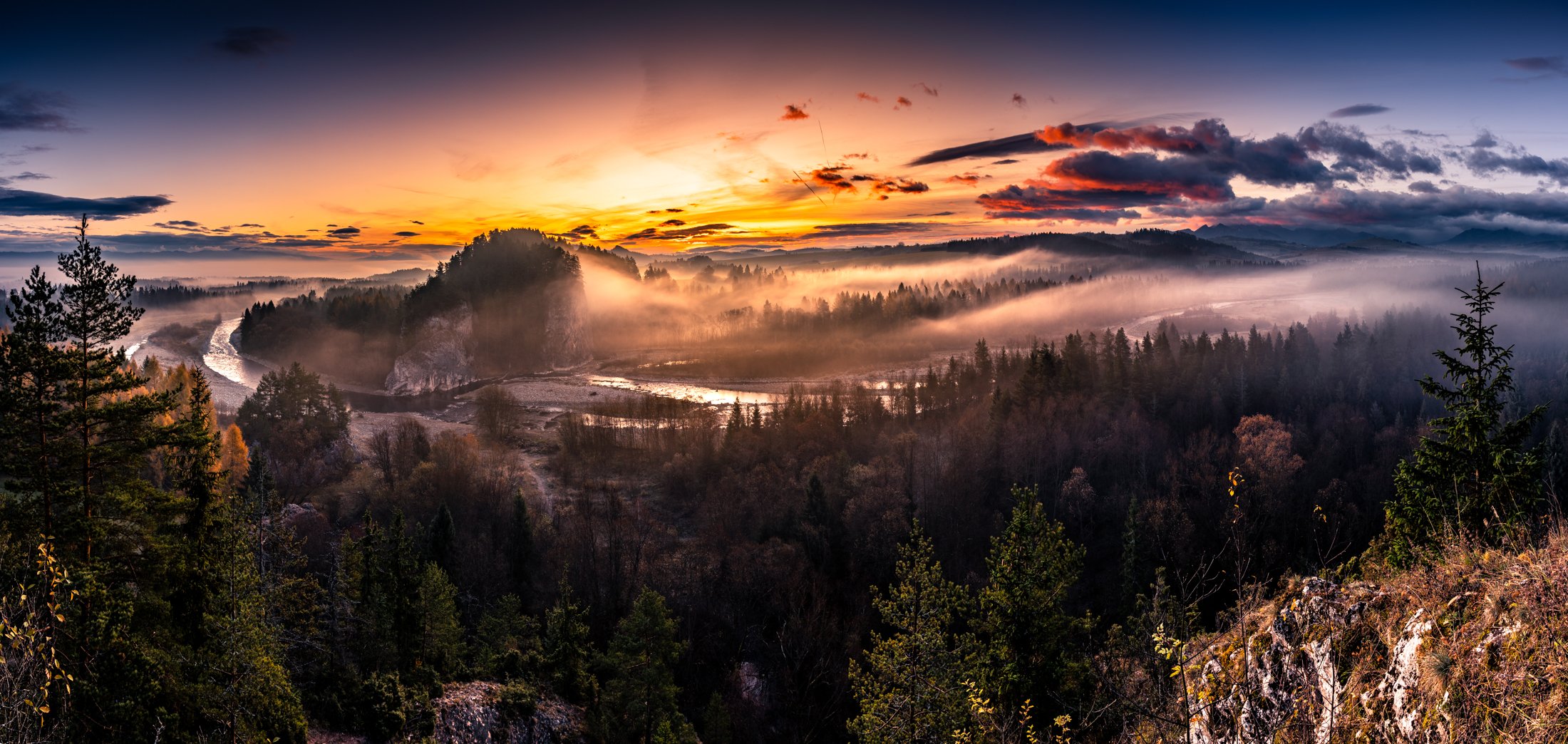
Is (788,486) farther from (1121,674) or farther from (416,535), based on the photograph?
(1121,674)

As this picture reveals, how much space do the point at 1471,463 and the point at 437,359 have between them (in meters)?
168

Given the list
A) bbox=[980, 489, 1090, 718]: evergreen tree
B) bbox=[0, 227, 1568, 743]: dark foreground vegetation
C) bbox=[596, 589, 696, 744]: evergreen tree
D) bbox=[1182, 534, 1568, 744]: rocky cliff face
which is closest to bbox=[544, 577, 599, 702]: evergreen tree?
bbox=[0, 227, 1568, 743]: dark foreground vegetation

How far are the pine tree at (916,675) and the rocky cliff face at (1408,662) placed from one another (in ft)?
21.4

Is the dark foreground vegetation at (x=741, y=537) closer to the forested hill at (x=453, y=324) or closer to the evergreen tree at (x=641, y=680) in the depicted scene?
the evergreen tree at (x=641, y=680)

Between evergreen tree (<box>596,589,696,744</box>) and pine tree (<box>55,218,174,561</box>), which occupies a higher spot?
pine tree (<box>55,218,174,561</box>)

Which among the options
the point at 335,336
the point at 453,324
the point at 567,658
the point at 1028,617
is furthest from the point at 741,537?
the point at 335,336

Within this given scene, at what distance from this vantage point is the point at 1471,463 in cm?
1898

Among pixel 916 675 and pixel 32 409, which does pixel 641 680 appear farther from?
pixel 32 409

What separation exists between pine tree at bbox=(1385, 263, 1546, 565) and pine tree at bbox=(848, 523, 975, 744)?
1184 cm

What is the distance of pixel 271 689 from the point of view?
57.5ft

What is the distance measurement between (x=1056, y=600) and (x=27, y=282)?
26.8m

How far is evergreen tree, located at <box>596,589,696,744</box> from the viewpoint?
93.9ft

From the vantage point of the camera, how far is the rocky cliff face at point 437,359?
505ft

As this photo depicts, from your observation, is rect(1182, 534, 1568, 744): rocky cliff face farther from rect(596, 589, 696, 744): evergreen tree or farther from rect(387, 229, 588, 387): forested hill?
rect(387, 229, 588, 387): forested hill
